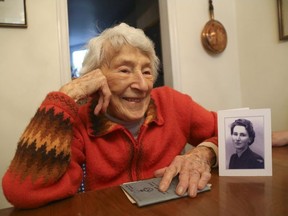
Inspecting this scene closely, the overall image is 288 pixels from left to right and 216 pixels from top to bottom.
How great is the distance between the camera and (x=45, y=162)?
0.73 metres

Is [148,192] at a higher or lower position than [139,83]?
lower

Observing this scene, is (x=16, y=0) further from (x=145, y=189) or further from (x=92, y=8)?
(x=92, y=8)

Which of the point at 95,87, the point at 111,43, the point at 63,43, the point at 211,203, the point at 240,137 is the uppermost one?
the point at 63,43

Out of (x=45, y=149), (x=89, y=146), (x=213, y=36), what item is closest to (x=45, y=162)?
(x=45, y=149)

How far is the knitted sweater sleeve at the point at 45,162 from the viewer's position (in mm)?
690

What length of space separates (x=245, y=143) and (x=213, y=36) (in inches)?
55.2

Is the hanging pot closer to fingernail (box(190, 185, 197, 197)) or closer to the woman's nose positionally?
the woman's nose

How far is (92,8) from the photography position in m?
4.23

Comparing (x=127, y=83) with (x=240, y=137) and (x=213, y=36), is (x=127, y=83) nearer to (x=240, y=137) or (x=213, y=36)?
(x=240, y=137)

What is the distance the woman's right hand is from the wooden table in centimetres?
36

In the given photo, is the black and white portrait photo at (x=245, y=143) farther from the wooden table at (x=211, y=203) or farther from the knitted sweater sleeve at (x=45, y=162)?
the knitted sweater sleeve at (x=45, y=162)

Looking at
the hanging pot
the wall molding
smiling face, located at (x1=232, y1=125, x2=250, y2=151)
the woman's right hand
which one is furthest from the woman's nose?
the hanging pot

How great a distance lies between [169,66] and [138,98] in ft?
3.11

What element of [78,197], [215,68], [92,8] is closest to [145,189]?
[78,197]
